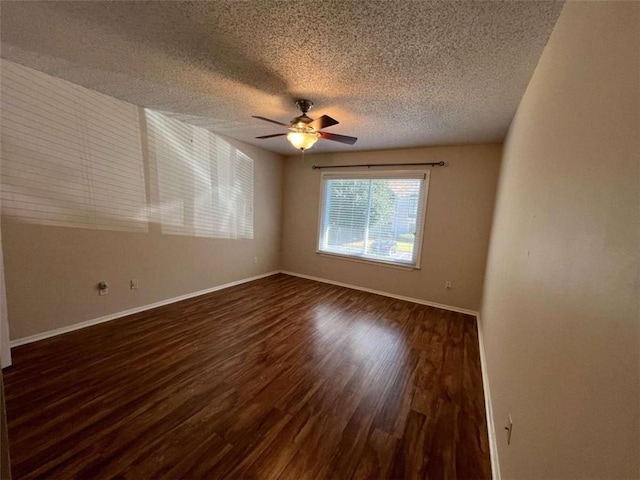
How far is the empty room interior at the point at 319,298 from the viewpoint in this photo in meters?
0.76

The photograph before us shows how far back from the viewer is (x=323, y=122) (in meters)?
2.23

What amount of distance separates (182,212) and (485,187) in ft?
13.9

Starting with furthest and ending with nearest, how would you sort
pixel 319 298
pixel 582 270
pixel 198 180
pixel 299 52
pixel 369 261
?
pixel 369 261
pixel 319 298
pixel 198 180
pixel 299 52
pixel 582 270

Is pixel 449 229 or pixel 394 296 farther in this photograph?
pixel 394 296

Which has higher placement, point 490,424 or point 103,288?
point 103,288

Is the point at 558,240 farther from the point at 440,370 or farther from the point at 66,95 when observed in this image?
the point at 66,95

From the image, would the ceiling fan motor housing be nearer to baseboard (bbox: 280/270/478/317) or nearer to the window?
the window

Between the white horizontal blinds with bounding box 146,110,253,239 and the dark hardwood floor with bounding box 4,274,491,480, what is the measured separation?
4.58ft

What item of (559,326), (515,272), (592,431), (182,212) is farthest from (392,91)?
(182,212)

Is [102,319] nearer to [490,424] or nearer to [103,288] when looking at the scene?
[103,288]

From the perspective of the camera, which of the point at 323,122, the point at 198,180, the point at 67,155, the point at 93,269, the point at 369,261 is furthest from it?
the point at 369,261

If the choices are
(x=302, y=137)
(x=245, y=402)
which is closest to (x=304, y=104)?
(x=302, y=137)

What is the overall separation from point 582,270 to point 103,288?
381cm

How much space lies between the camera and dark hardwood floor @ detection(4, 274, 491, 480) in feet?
4.48
